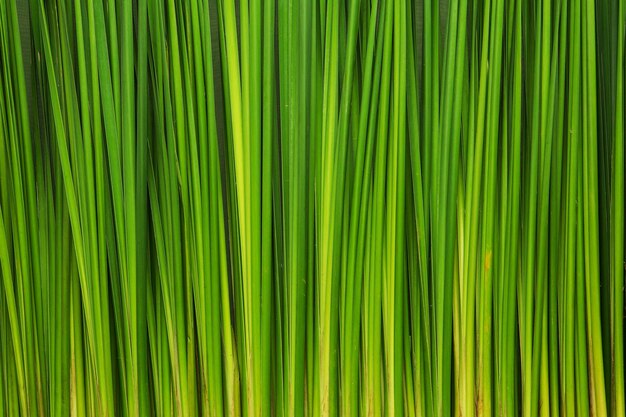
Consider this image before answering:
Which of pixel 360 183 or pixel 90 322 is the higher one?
pixel 360 183

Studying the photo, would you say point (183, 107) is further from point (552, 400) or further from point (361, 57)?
point (552, 400)

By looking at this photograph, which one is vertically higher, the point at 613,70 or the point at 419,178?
the point at 613,70

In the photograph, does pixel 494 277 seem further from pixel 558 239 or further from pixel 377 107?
pixel 377 107

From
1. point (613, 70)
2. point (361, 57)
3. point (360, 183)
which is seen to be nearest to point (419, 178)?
point (360, 183)

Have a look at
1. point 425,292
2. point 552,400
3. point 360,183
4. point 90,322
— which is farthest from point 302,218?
point 552,400

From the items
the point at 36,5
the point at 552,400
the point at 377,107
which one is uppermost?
the point at 36,5

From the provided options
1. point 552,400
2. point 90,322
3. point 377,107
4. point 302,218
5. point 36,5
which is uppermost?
point 36,5
